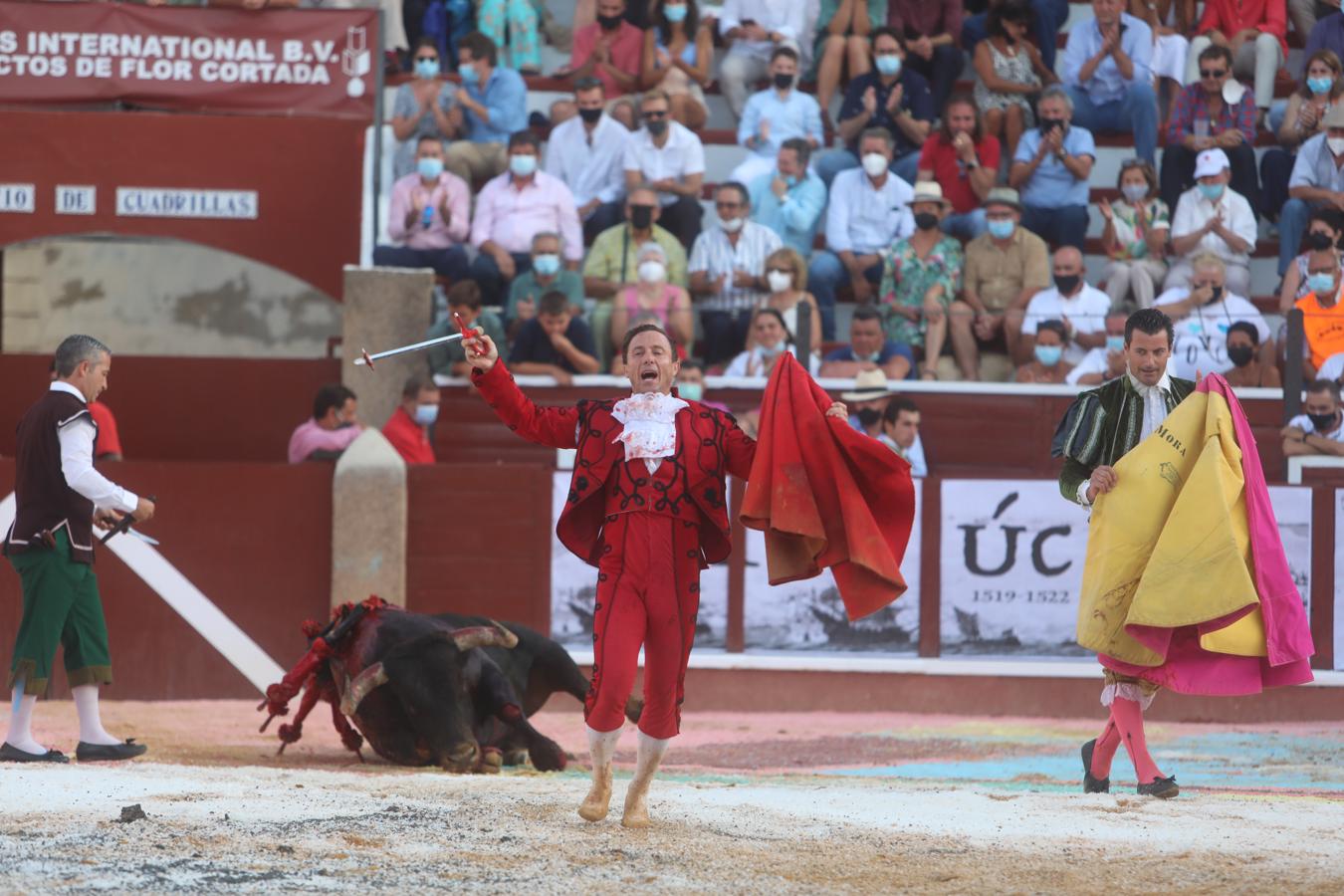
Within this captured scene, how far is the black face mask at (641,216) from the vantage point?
1128 centimetres

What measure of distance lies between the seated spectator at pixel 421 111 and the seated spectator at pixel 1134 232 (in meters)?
4.13

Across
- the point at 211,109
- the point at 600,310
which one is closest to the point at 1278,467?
the point at 600,310

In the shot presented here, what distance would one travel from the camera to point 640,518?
5559 millimetres

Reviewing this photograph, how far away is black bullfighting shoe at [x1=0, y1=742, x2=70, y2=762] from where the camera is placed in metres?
7.10

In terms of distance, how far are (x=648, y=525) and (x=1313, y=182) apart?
7.82 meters

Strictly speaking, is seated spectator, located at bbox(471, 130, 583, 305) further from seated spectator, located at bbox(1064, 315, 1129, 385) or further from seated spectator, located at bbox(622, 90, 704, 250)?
seated spectator, located at bbox(1064, 315, 1129, 385)

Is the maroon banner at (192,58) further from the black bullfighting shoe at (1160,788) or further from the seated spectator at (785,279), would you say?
the black bullfighting shoe at (1160,788)

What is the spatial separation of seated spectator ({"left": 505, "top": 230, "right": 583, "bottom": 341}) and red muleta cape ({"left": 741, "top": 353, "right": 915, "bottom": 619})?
5209 mm

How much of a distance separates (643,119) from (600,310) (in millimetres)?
1819

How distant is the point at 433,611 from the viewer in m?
10.1

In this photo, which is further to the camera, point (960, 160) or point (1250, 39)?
point (1250, 39)

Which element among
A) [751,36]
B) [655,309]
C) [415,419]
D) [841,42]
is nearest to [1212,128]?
[841,42]

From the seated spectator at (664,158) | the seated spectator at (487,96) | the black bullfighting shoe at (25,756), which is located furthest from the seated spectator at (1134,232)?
the black bullfighting shoe at (25,756)

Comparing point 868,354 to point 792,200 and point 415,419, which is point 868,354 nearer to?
point 792,200
